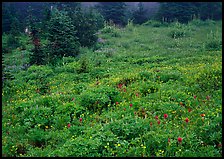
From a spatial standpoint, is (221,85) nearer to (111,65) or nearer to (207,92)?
(207,92)

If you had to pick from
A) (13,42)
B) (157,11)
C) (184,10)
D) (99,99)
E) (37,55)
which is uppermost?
(157,11)

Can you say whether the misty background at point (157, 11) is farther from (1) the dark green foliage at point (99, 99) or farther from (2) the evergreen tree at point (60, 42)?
(1) the dark green foliage at point (99, 99)

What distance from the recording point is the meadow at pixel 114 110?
7.05m

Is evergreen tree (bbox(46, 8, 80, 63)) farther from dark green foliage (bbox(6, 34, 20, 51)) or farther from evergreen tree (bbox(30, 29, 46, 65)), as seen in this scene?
dark green foliage (bbox(6, 34, 20, 51))

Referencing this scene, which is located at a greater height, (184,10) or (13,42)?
(184,10)

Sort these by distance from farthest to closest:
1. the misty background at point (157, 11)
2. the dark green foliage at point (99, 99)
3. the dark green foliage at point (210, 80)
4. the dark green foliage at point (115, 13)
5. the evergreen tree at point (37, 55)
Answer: the dark green foliage at point (115, 13)
the misty background at point (157, 11)
the evergreen tree at point (37, 55)
the dark green foliage at point (210, 80)
the dark green foliage at point (99, 99)

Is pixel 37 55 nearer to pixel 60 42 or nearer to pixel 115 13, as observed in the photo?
pixel 60 42

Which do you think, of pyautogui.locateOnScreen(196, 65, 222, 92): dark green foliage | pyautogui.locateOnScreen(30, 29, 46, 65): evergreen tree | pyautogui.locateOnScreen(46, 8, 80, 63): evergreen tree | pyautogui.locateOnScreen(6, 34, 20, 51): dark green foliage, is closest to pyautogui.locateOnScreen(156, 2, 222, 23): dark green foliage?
pyautogui.locateOnScreen(6, 34, 20, 51): dark green foliage

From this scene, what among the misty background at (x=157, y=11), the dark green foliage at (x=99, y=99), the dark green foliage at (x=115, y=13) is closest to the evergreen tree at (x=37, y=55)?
the dark green foliage at (x=99, y=99)

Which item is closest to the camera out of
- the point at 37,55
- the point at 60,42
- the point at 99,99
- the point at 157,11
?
the point at 99,99

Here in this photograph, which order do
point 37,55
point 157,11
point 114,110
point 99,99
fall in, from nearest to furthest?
point 114,110 < point 99,99 < point 37,55 < point 157,11

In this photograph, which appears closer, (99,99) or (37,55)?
(99,99)

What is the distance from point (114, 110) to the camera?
29.9 ft

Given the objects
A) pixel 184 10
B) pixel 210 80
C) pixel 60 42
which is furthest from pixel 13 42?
pixel 184 10
